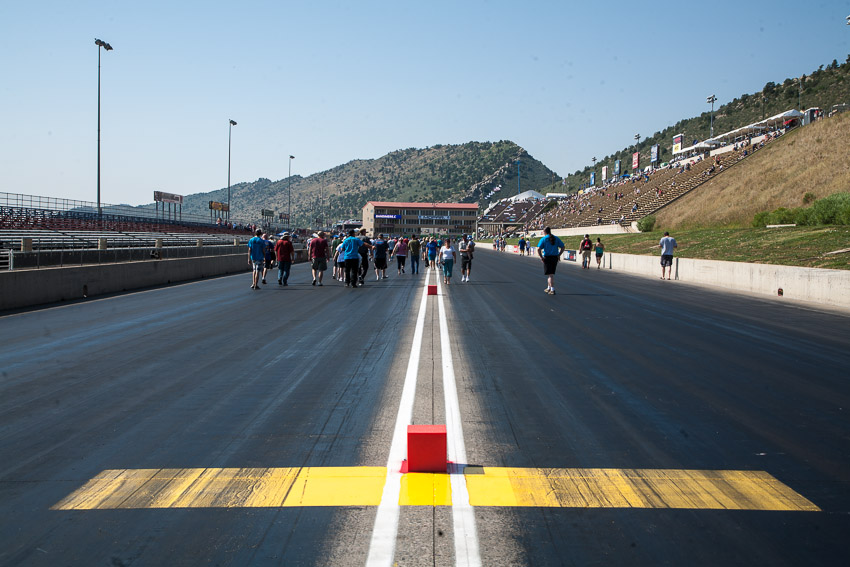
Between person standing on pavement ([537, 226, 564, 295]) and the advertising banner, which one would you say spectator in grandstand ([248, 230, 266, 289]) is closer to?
person standing on pavement ([537, 226, 564, 295])

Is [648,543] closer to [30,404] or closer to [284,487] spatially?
[284,487]

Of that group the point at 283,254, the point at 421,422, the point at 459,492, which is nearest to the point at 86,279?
the point at 283,254

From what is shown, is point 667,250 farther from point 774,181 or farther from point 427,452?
point 774,181

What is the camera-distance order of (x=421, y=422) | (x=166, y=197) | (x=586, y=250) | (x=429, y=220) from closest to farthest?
(x=421, y=422), (x=586, y=250), (x=166, y=197), (x=429, y=220)

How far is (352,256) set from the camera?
74.6 feet

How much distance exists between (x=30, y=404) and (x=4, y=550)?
11.5ft

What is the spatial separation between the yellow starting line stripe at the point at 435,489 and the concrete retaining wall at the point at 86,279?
12889 mm

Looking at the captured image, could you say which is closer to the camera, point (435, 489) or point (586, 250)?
point (435, 489)

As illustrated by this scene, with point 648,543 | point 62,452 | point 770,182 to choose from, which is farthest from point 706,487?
point 770,182

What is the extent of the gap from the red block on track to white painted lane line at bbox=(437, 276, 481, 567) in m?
0.13

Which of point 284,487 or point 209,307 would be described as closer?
point 284,487

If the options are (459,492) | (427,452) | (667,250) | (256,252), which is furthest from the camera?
(667,250)

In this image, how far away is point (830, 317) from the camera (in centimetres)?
1522

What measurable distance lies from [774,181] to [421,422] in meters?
60.3
